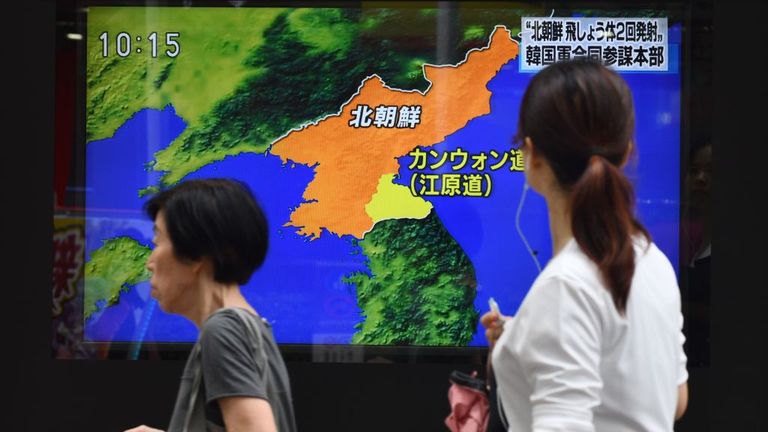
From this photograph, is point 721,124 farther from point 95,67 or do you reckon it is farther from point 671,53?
point 95,67

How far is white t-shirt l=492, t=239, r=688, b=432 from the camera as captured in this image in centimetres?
199

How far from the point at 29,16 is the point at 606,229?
4.42m

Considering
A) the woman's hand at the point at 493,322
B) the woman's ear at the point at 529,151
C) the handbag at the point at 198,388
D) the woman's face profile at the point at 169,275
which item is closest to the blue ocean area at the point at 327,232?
the woman's face profile at the point at 169,275

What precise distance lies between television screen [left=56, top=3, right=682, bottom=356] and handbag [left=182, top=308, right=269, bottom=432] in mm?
3014

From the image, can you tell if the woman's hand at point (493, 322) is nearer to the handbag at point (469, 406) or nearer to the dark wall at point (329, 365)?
the handbag at point (469, 406)

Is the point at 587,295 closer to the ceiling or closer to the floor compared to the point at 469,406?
closer to the ceiling

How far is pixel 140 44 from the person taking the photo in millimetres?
5691

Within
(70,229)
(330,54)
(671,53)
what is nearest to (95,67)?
(70,229)

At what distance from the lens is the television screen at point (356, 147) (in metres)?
5.59

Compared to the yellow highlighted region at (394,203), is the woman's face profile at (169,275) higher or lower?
lower

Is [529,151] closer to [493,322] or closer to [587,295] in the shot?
[587,295]

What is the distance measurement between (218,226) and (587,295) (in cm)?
103

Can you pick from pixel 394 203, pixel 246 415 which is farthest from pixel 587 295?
pixel 394 203

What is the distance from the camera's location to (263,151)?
563cm
